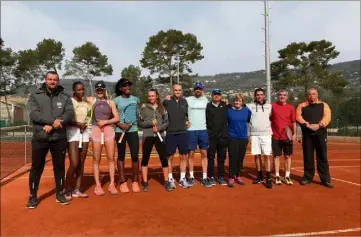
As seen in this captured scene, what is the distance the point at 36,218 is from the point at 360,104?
59.9 feet

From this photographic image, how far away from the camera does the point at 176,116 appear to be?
6.29 m

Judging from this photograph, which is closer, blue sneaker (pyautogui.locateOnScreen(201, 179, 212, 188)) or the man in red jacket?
blue sneaker (pyautogui.locateOnScreen(201, 179, 212, 188))

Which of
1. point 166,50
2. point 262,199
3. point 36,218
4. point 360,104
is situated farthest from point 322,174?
point 166,50

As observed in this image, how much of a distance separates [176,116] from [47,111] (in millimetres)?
2195

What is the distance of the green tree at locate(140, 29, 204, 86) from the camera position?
39062 millimetres

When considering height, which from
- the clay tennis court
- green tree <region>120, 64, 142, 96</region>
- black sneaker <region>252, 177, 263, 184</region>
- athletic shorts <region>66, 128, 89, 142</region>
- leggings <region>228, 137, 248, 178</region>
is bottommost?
the clay tennis court

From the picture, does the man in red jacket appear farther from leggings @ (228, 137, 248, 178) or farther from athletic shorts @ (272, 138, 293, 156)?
leggings @ (228, 137, 248, 178)

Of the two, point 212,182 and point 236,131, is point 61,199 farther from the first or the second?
point 236,131

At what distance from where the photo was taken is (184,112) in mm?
6371

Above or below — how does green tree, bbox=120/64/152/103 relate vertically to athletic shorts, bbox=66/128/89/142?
above

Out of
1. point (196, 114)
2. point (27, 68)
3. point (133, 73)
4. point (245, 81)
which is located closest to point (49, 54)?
point (27, 68)

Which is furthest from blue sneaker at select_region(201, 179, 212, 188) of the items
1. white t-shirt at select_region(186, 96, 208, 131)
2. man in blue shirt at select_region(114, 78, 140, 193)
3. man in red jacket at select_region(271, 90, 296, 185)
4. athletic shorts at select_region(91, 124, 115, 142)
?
athletic shorts at select_region(91, 124, 115, 142)

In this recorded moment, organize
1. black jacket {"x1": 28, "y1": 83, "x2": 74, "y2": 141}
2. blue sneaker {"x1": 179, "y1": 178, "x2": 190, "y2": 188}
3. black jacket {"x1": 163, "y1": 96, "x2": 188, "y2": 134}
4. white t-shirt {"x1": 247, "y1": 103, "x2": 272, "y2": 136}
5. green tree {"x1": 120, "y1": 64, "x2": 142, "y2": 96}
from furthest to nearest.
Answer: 1. green tree {"x1": 120, "y1": 64, "x2": 142, "y2": 96}
2. white t-shirt {"x1": 247, "y1": 103, "x2": 272, "y2": 136}
3. blue sneaker {"x1": 179, "y1": 178, "x2": 190, "y2": 188}
4. black jacket {"x1": 163, "y1": 96, "x2": 188, "y2": 134}
5. black jacket {"x1": 28, "y1": 83, "x2": 74, "y2": 141}

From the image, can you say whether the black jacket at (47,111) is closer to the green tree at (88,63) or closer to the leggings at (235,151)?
the leggings at (235,151)
